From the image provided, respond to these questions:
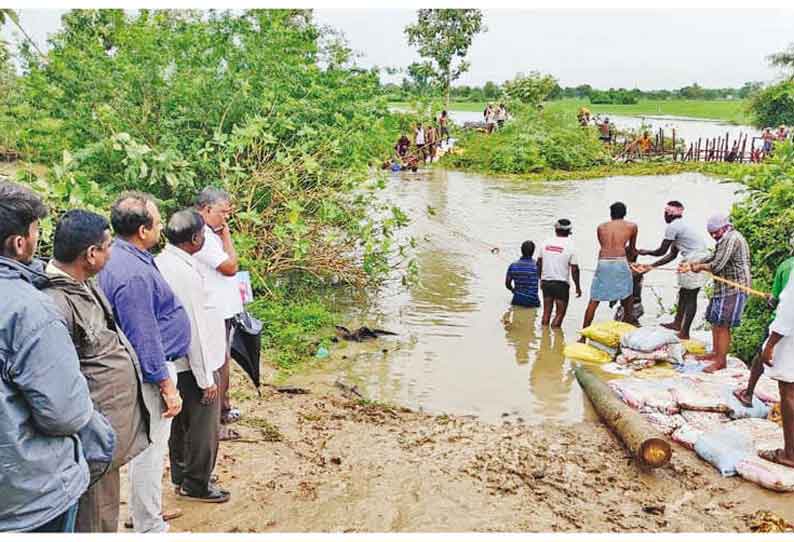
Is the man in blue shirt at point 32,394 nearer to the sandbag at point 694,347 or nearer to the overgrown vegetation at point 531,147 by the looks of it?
the sandbag at point 694,347

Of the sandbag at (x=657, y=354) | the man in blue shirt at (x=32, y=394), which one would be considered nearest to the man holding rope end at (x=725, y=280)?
the sandbag at (x=657, y=354)

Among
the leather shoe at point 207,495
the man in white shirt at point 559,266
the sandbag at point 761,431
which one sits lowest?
the sandbag at point 761,431

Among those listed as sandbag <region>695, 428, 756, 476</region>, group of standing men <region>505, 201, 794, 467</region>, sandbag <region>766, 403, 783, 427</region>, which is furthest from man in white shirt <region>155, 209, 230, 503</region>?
sandbag <region>766, 403, 783, 427</region>

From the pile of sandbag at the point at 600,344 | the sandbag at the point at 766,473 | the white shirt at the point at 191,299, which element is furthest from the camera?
the pile of sandbag at the point at 600,344

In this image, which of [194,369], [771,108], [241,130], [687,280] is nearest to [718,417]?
[687,280]

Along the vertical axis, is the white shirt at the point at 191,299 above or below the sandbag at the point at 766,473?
above

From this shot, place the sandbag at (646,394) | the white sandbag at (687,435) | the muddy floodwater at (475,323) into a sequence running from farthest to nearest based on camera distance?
the muddy floodwater at (475,323), the sandbag at (646,394), the white sandbag at (687,435)

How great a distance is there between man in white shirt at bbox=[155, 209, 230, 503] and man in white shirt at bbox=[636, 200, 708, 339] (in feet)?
17.9

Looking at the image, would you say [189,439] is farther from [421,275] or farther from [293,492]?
[421,275]

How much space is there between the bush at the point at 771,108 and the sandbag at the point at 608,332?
30.3 metres

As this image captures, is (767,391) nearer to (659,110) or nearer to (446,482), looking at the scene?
(446,482)

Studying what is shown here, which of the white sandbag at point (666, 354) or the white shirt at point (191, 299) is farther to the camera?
the white sandbag at point (666, 354)

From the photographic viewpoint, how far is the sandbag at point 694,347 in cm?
741
